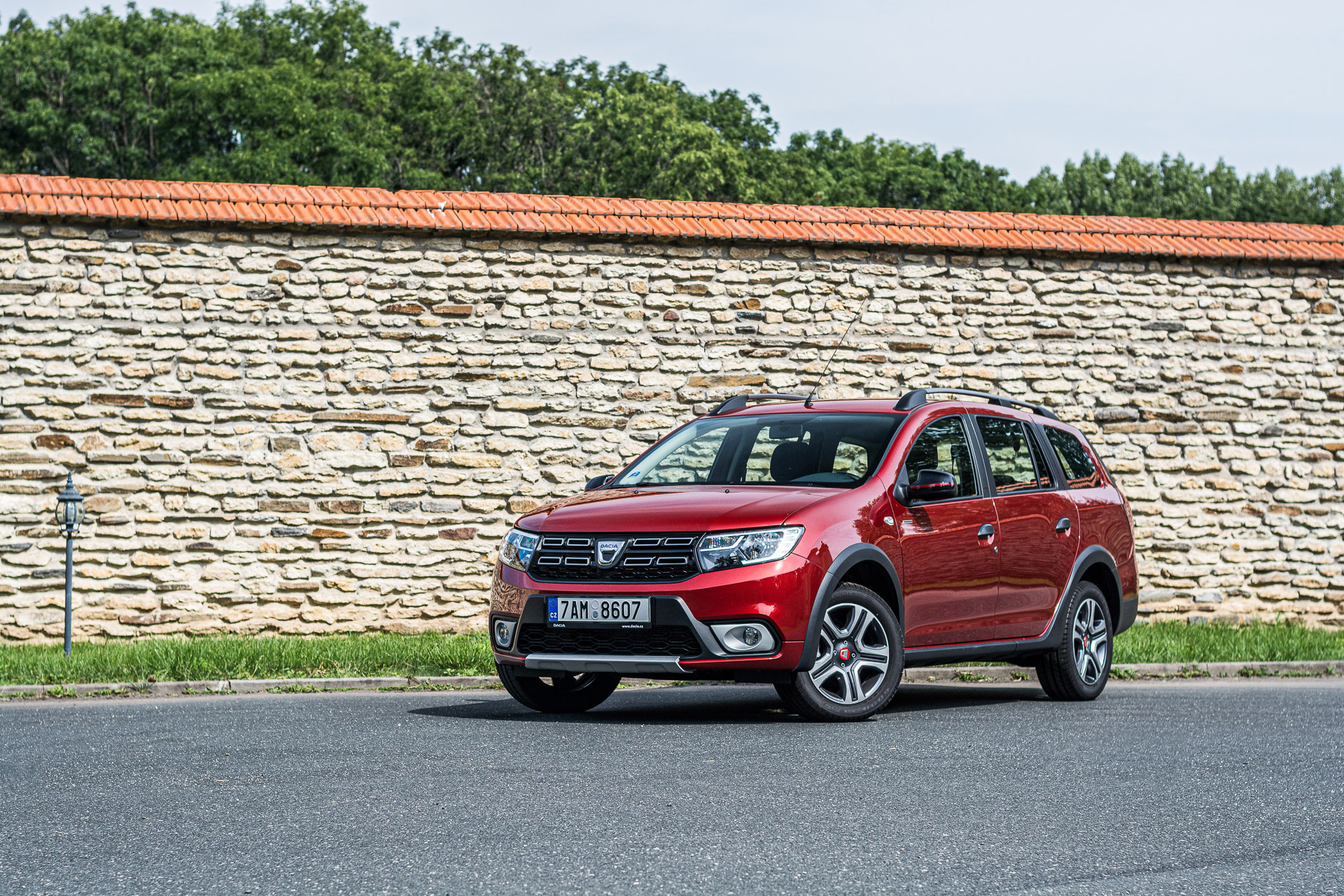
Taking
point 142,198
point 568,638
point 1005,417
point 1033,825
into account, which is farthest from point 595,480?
point 142,198

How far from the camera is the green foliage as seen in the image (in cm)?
3741

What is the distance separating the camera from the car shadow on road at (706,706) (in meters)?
8.77

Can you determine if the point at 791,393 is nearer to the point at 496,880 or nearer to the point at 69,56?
the point at 496,880

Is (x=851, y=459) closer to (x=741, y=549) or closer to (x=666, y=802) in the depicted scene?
(x=741, y=549)

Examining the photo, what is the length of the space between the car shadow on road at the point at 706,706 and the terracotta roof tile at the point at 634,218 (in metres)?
5.15

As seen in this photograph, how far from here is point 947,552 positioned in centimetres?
898

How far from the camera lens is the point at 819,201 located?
46.6 m

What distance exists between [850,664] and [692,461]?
75.1 inches

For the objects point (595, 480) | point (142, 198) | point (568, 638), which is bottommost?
point (568, 638)

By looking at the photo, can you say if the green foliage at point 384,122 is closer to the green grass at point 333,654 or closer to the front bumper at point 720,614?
the green grass at point 333,654

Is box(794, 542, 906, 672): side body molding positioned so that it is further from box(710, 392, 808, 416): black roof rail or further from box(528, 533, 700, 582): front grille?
box(710, 392, 808, 416): black roof rail

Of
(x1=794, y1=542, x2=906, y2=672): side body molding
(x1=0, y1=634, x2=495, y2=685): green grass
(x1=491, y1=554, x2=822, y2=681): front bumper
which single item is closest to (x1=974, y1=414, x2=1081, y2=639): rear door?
(x1=794, y1=542, x2=906, y2=672): side body molding

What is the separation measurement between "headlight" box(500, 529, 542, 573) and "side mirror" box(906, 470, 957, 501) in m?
2.11

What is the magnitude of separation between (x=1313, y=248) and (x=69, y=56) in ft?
105
